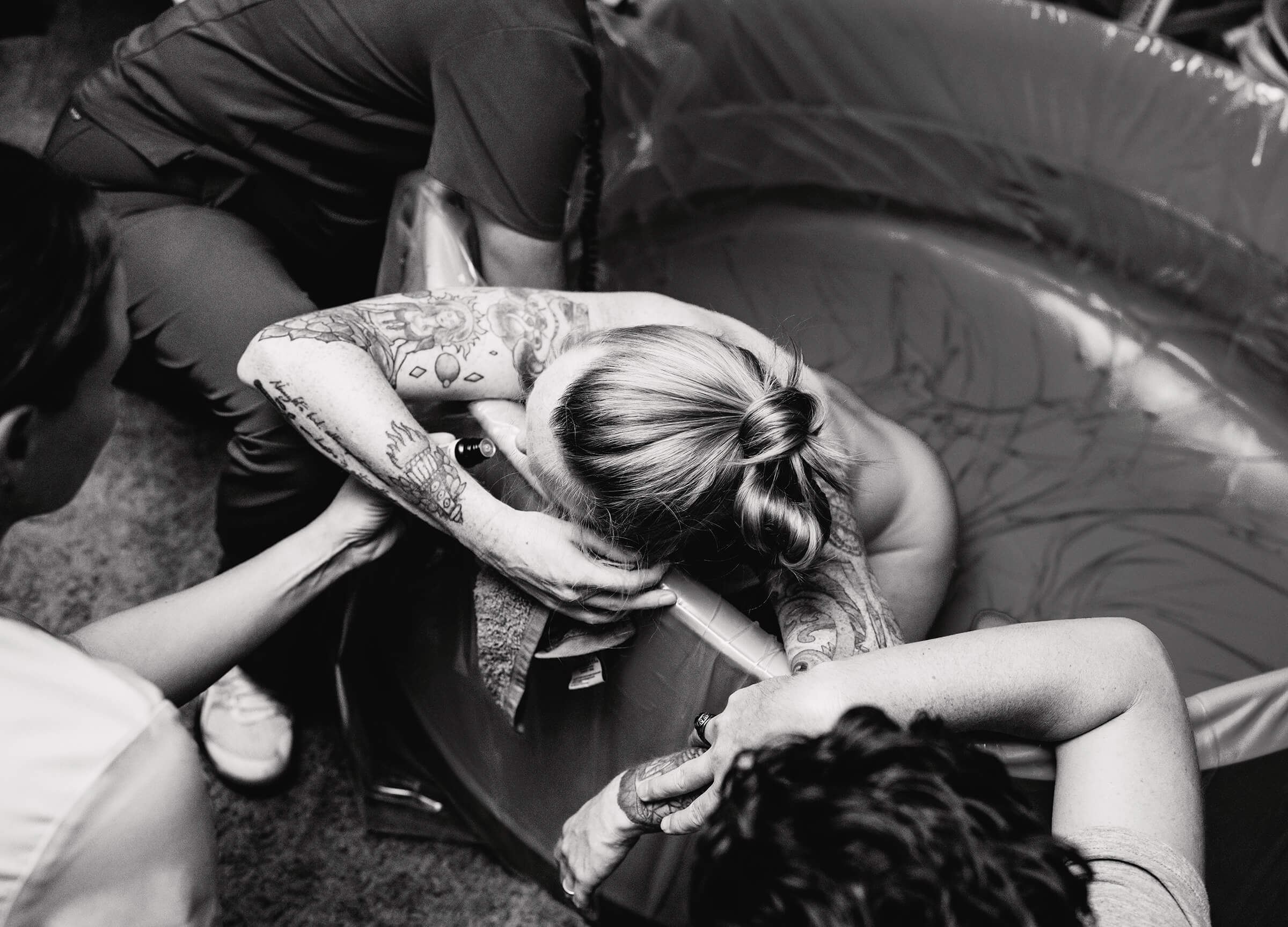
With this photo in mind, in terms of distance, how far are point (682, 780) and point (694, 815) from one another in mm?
34

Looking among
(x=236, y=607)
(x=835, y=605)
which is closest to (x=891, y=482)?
(x=835, y=605)

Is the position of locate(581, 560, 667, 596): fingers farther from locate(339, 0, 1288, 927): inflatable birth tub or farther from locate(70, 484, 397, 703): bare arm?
locate(339, 0, 1288, 927): inflatable birth tub

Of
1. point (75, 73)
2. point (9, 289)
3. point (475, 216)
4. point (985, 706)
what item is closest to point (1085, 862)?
point (985, 706)

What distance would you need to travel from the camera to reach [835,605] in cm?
103

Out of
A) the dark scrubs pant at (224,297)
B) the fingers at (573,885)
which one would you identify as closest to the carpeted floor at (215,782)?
the dark scrubs pant at (224,297)

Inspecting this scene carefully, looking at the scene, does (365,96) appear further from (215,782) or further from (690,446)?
(215,782)

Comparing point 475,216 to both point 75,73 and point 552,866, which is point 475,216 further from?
point 75,73

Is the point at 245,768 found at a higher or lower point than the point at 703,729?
lower

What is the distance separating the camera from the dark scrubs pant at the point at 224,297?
1277 millimetres

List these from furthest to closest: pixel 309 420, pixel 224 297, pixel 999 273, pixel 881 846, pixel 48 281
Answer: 1. pixel 999 273
2. pixel 224 297
3. pixel 309 420
4. pixel 48 281
5. pixel 881 846

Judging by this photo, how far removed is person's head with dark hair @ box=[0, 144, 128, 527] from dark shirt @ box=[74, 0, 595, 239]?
19.8 inches

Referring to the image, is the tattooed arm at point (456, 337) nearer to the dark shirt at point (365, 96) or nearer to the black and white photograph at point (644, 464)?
the black and white photograph at point (644, 464)

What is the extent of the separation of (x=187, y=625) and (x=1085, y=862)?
2.81 feet

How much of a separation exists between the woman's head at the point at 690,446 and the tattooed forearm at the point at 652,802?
207 millimetres
